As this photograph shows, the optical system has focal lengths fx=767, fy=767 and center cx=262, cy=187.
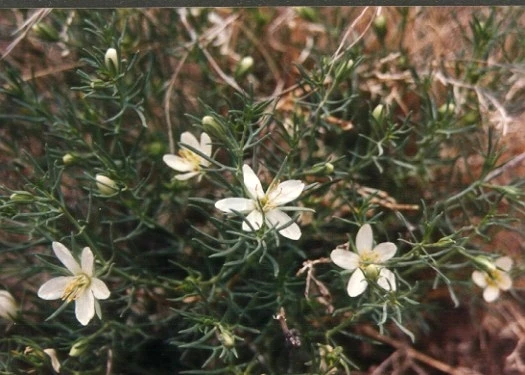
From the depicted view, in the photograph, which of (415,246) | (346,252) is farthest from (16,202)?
(415,246)

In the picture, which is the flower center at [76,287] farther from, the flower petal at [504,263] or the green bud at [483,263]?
the flower petal at [504,263]

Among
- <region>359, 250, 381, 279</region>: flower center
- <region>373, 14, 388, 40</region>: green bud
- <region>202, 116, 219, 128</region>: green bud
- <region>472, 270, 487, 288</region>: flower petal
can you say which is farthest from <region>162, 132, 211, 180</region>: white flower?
<region>472, 270, 487, 288</region>: flower petal

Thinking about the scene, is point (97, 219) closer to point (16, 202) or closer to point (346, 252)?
point (16, 202)

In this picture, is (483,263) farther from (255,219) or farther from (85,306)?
(85,306)

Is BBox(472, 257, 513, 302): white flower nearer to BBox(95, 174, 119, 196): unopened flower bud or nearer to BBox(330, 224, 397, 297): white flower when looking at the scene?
BBox(330, 224, 397, 297): white flower

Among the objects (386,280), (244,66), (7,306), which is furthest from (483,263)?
(7,306)
